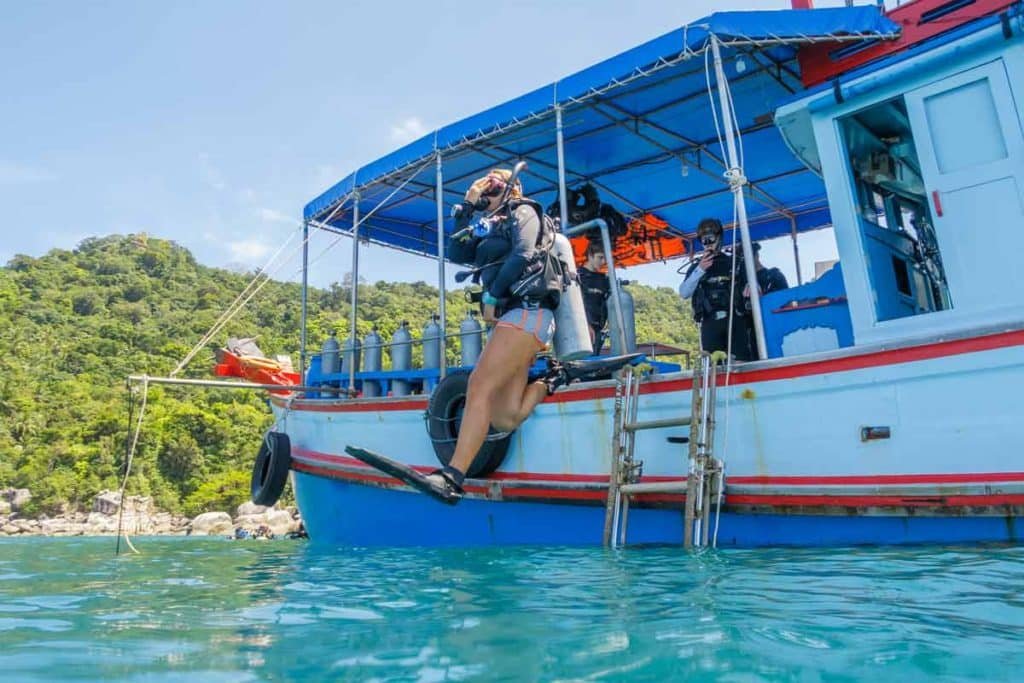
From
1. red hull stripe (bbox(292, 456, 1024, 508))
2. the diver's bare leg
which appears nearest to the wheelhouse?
red hull stripe (bbox(292, 456, 1024, 508))

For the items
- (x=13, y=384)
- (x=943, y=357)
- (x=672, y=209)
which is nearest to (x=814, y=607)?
(x=943, y=357)

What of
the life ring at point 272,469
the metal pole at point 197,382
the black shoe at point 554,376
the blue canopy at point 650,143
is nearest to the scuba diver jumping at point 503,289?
the black shoe at point 554,376

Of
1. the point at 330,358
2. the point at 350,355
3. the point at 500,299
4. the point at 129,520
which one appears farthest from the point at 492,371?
the point at 129,520

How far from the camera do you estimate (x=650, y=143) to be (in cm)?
711

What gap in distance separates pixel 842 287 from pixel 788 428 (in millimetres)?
1062

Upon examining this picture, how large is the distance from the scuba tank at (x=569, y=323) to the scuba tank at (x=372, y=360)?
2.96 m

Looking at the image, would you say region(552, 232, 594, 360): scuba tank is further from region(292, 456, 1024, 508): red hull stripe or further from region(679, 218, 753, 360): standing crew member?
region(679, 218, 753, 360): standing crew member

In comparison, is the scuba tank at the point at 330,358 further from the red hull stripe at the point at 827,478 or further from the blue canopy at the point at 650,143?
the red hull stripe at the point at 827,478

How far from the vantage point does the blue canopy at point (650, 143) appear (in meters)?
4.48

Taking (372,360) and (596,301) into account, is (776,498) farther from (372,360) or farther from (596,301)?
(372,360)

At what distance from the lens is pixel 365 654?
169cm

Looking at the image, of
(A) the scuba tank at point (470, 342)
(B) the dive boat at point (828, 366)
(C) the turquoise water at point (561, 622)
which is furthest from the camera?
(A) the scuba tank at point (470, 342)

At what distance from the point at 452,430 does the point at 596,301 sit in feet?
5.92

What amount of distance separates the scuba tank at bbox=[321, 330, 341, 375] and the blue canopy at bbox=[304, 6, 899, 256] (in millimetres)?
1325
